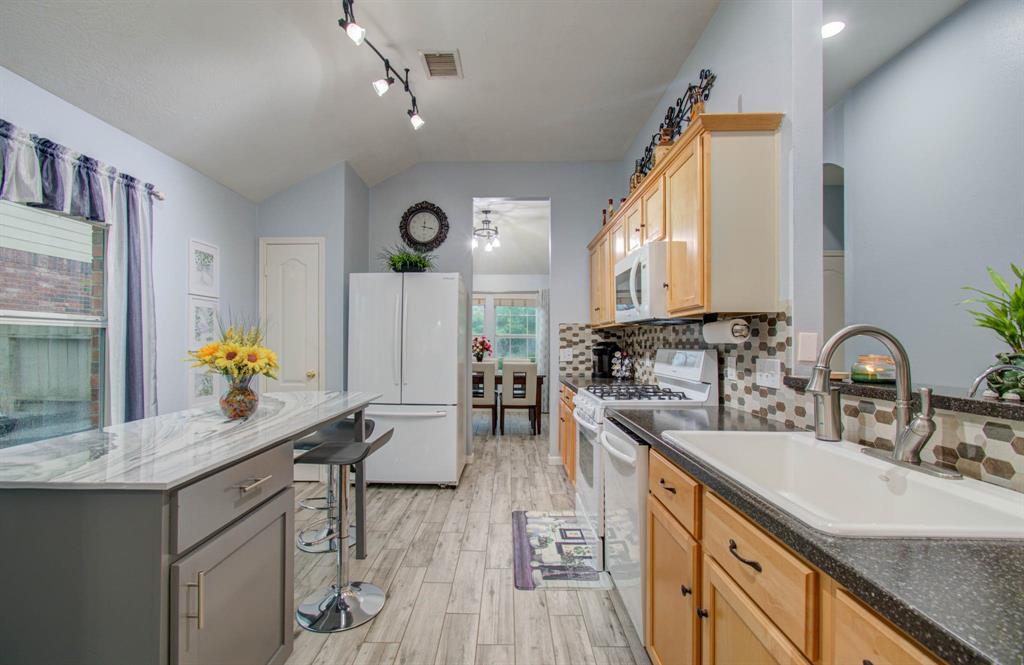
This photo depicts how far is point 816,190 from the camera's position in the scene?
1634 millimetres

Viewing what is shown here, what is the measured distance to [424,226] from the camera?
419 centimetres

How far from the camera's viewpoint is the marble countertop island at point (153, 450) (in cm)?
101

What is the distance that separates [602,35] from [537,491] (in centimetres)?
316

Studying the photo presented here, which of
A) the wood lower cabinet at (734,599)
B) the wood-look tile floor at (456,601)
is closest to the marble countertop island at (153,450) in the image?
the wood-look tile floor at (456,601)

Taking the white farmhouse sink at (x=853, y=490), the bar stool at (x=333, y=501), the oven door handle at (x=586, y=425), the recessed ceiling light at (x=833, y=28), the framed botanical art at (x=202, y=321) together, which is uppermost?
the recessed ceiling light at (x=833, y=28)

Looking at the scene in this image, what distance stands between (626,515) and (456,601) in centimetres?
94

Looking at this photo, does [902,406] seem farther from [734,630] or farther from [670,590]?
[670,590]

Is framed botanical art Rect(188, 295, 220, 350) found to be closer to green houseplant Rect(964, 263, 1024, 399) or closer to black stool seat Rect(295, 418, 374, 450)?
black stool seat Rect(295, 418, 374, 450)

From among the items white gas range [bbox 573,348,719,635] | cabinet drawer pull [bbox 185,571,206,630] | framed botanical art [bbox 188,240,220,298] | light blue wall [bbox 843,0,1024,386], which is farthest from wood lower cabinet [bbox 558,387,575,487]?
framed botanical art [bbox 188,240,220,298]

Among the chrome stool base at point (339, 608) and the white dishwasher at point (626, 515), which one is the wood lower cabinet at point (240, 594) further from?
the white dishwasher at point (626, 515)

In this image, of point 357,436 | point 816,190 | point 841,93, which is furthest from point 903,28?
point 357,436

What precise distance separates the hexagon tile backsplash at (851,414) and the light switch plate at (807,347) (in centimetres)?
4

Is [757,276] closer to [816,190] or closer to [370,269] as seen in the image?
[816,190]

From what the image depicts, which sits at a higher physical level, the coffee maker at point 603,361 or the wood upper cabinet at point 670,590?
the coffee maker at point 603,361
